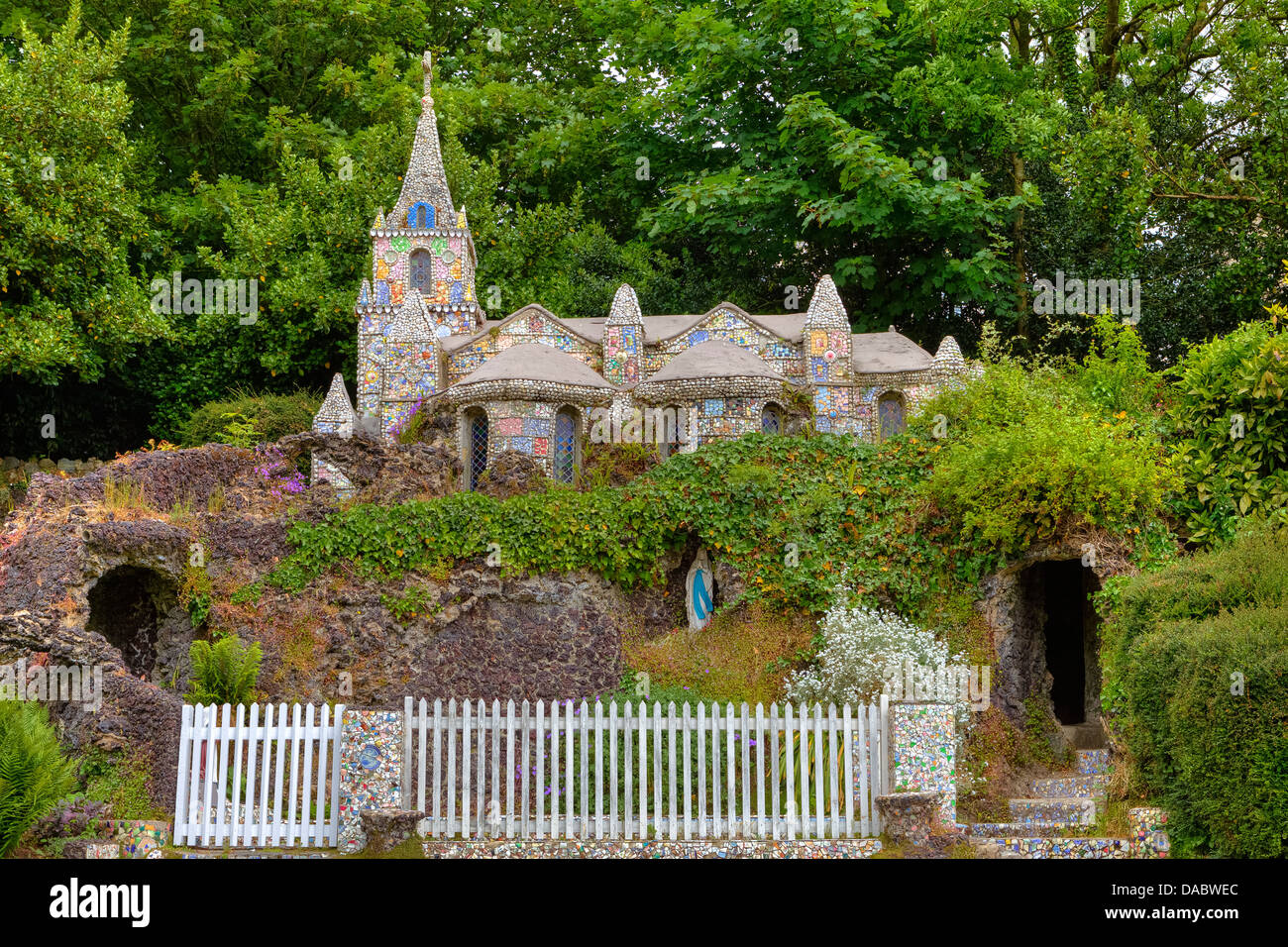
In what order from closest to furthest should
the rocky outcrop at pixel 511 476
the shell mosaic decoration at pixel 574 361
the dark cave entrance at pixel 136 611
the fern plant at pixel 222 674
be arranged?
the fern plant at pixel 222 674 < the dark cave entrance at pixel 136 611 < the rocky outcrop at pixel 511 476 < the shell mosaic decoration at pixel 574 361

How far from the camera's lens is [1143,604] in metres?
13.3

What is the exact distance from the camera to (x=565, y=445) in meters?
22.5

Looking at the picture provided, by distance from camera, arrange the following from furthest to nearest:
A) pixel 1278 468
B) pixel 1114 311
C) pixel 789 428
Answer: pixel 1114 311
pixel 789 428
pixel 1278 468

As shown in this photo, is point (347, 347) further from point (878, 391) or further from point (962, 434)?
point (962, 434)

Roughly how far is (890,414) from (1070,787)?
32.8 ft

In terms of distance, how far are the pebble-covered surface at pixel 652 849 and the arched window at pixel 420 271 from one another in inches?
622

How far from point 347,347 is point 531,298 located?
4.81 m

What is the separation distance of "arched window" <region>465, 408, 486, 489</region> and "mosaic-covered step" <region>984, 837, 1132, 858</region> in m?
12.9

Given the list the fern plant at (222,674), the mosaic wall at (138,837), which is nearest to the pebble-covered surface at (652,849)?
the mosaic wall at (138,837)

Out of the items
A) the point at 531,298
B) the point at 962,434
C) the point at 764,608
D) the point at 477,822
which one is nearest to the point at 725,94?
the point at 531,298

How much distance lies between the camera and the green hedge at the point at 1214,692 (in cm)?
1065

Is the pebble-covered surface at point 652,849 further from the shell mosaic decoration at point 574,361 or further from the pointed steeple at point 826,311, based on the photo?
the pointed steeple at point 826,311

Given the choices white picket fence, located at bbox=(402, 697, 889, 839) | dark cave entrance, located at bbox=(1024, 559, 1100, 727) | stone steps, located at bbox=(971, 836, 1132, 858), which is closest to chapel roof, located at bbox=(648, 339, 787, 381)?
dark cave entrance, located at bbox=(1024, 559, 1100, 727)

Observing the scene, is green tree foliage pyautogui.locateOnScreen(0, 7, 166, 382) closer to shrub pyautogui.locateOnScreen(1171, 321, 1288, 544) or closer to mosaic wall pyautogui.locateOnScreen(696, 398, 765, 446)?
mosaic wall pyautogui.locateOnScreen(696, 398, 765, 446)
